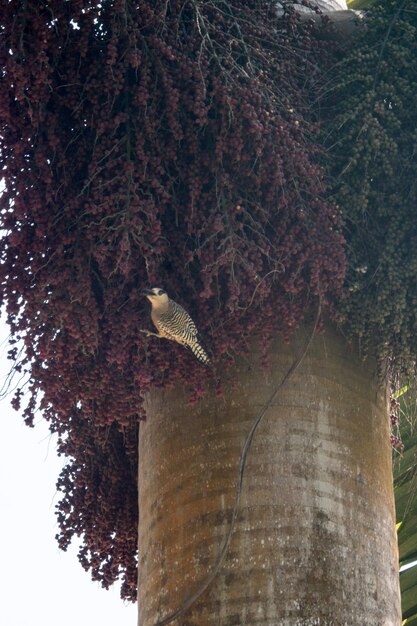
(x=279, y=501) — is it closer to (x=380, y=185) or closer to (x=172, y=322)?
(x=172, y=322)

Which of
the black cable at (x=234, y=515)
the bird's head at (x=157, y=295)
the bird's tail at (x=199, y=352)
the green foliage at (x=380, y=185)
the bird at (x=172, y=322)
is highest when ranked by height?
the green foliage at (x=380, y=185)

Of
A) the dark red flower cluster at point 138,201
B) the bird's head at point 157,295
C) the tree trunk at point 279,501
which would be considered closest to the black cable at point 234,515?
the tree trunk at point 279,501

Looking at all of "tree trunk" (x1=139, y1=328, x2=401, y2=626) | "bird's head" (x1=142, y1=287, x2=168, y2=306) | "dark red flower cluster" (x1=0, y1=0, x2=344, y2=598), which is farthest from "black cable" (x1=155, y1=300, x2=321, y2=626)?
"bird's head" (x1=142, y1=287, x2=168, y2=306)

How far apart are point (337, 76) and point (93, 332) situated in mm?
2138

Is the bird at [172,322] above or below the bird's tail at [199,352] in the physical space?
above

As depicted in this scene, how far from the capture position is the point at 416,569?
7320 millimetres

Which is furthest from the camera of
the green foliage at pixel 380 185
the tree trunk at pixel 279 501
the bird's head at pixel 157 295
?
the green foliage at pixel 380 185

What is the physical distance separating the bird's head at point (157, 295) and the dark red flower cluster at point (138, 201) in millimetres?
66

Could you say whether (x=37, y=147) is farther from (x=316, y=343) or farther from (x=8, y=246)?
(x=316, y=343)

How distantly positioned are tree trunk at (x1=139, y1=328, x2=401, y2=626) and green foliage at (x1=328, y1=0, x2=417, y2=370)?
25 cm

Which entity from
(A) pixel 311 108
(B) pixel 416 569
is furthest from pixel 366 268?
(B) pixel 416 569

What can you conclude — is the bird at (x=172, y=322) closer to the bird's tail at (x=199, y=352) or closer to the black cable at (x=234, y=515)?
the bird's tail at (x=199, y=352)

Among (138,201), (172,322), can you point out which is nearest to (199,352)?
(172,322)

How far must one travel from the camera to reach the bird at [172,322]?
232 inches
